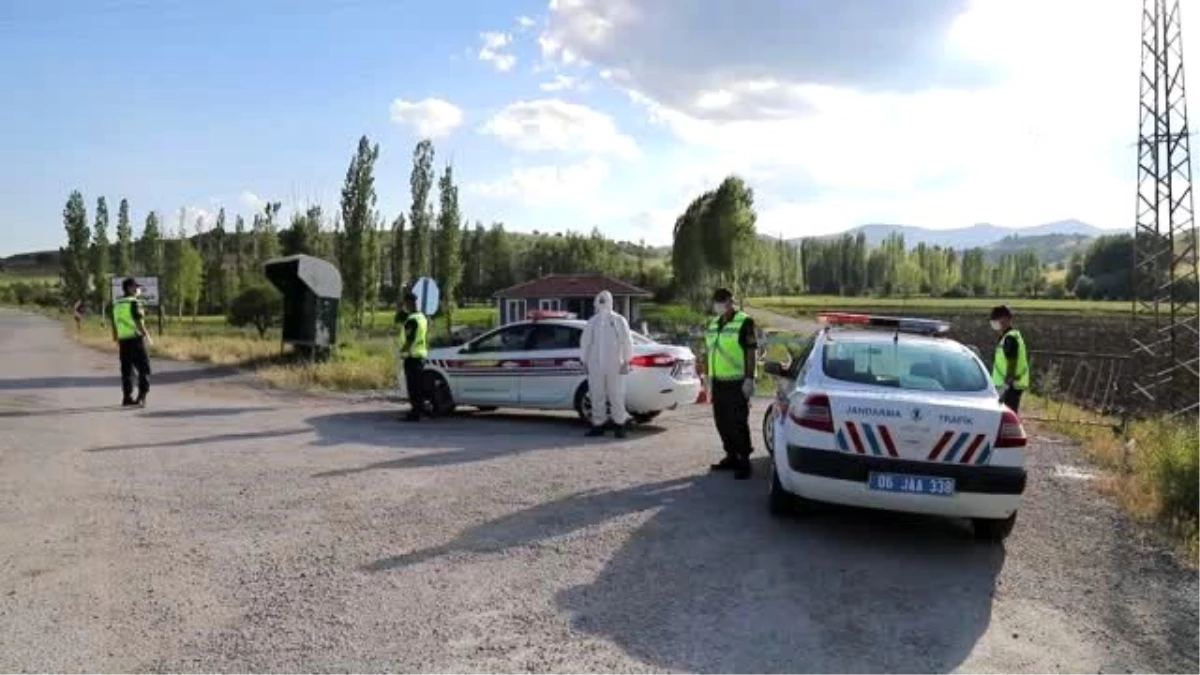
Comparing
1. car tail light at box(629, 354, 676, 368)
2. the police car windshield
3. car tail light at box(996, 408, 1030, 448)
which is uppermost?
the police car windshield

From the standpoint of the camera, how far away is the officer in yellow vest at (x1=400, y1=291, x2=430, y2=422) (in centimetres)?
1409

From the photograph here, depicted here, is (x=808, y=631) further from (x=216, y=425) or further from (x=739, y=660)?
(x=216, y=425)

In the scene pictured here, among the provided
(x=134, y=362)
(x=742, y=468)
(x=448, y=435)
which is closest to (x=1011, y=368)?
(x=742, y=468)

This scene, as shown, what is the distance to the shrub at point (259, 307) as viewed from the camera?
1806 inches

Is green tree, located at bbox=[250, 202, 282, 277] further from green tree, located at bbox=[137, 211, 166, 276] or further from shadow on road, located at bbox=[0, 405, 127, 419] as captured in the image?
shadow on road, located at bbox=[0, 405, 127, 419]

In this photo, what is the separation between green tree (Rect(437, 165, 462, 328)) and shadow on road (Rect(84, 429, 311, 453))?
115ft

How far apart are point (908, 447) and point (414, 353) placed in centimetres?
878

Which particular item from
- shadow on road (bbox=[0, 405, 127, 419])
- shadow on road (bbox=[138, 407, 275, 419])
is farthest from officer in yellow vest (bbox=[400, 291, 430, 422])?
shadow on road (bbox=[0, 405, 127, 419])

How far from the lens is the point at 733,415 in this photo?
978cm

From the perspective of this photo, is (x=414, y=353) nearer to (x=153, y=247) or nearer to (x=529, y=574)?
(x=529, y=574)

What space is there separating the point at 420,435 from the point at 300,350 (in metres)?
13.4

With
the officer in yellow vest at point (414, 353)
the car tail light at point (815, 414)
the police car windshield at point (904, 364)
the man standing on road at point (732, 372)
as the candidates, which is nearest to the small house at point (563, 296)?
the officer in yellow vest at point (414, 353)

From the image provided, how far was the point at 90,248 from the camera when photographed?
69.3 metres

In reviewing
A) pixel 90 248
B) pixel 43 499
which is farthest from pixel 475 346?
pixel 90 248
